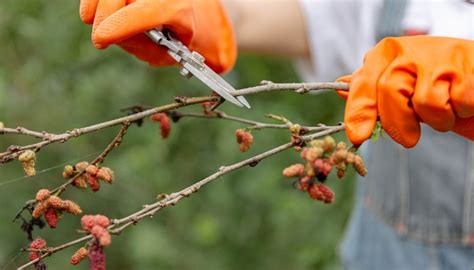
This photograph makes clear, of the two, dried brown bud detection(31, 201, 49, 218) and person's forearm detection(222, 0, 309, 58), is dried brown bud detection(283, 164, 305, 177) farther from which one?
person's forearm detection(222, 0, 309, 58)

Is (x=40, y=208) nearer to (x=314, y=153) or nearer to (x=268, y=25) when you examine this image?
(x=314, y=153)

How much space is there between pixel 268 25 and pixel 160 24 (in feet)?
2.88

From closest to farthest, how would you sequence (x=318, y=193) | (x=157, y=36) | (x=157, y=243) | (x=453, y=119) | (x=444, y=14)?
(x=318, y=193), (x=453, y=119), (x=157, y=36), (x=444, y=14), (x=157, y=243)

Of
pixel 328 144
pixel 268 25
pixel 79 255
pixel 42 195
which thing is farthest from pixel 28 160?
pixel 268 25

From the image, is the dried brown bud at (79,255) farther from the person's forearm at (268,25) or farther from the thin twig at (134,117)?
the person's forearm at (268,25)

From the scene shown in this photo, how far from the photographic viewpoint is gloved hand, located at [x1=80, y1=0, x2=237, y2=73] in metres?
1.52

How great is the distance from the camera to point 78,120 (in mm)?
3152

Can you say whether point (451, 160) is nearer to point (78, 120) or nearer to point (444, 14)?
point (444, 14)

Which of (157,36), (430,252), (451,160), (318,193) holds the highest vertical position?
(157,36)

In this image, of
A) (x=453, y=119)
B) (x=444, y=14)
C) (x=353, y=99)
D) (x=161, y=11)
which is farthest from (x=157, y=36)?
(x=444, y=14)

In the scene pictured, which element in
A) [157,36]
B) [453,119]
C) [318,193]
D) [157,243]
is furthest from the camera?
[157,243]

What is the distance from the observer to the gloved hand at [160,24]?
4.99 feet

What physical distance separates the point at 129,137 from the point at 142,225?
37cm

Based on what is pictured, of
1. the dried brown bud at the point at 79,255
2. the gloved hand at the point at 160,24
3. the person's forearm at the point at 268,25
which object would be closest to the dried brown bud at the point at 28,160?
the dried brown bud at the point at 79,255
